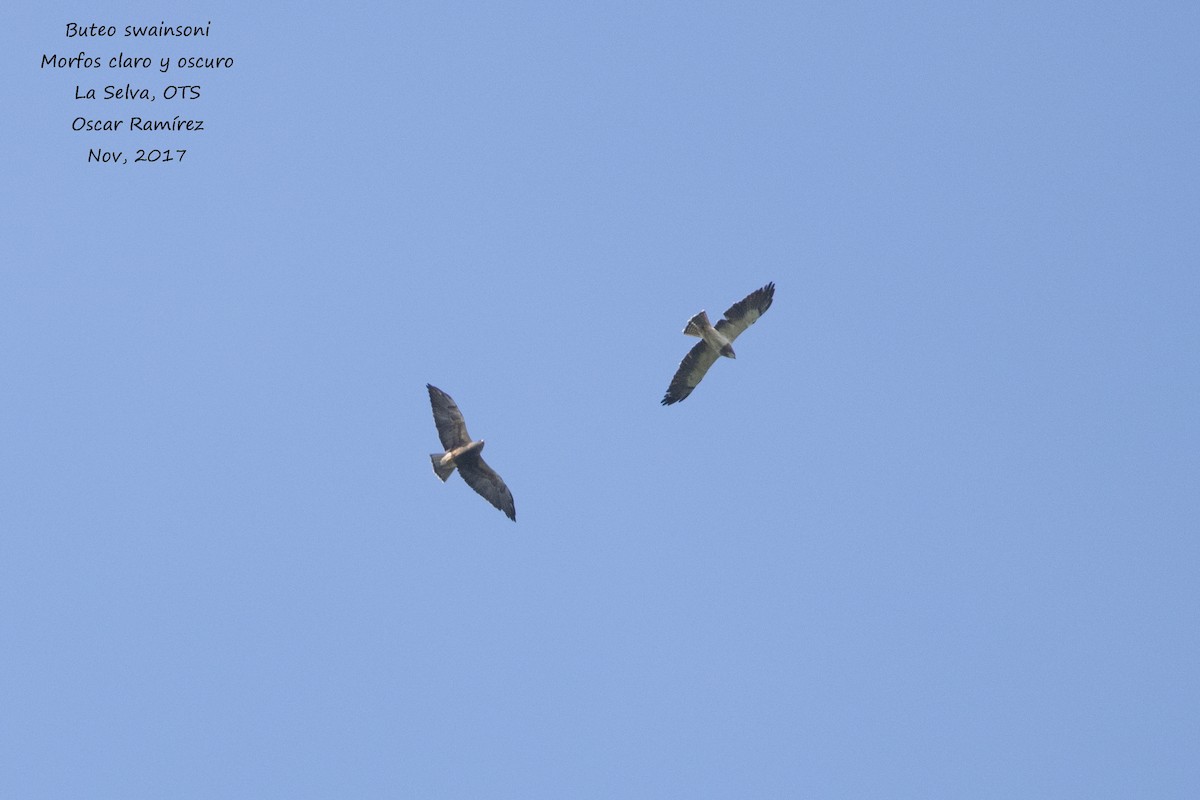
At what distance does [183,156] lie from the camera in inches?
1559

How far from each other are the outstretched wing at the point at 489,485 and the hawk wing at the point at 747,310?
5.82 m

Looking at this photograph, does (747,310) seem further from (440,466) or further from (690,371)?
(440,466)

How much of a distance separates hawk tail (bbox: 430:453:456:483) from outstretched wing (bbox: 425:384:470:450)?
328 mm

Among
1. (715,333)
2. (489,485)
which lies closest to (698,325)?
(715,333)

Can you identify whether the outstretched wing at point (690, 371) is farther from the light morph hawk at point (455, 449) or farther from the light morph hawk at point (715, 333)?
the light morph hawk at point (455, 449)

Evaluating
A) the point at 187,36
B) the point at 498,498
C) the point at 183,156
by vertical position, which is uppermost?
A: the point at 187,36

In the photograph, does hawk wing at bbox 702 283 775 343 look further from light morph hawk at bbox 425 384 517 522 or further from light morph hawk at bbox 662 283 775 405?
light morph hawk at bbox 425 384 517 522

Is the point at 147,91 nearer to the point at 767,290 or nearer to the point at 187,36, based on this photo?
the point at 187,36

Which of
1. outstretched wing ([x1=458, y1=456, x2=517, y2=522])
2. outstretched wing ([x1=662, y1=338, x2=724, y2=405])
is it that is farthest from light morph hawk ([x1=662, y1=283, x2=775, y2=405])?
outstretched wing ([x1=458, y1=456, x2=517, y2=522])

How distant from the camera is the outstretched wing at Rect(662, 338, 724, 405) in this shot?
39.0 meters

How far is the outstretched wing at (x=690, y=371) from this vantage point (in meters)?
39.0

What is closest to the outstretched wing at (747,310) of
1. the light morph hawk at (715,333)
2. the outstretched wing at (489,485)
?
the light morph hawk at (715,333)

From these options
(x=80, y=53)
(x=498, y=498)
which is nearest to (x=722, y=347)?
(x=498, y=498)

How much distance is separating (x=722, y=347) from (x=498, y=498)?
588 centimetres
